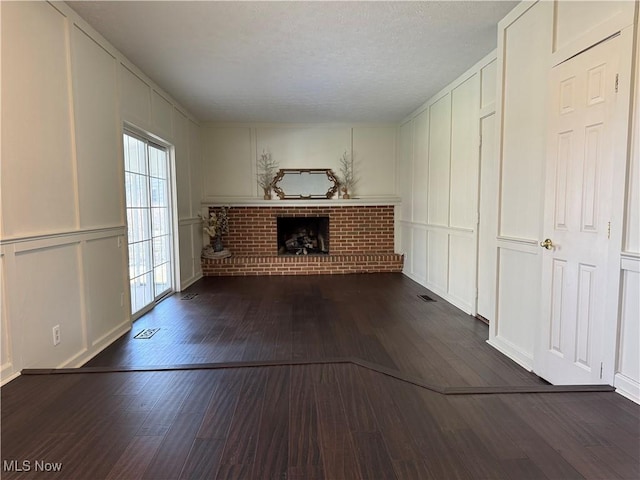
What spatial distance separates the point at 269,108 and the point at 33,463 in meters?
4.93

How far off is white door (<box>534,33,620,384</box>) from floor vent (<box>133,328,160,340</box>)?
3251mm

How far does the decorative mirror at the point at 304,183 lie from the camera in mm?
6566

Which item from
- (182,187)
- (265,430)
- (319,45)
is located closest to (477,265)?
(319,45)

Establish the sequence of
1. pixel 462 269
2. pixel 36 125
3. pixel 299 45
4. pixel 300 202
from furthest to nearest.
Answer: pixel 300 202 < pixel 462 269 < pixel 299 45 < pixel 36 125

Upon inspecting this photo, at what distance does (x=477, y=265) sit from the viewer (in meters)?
3.88

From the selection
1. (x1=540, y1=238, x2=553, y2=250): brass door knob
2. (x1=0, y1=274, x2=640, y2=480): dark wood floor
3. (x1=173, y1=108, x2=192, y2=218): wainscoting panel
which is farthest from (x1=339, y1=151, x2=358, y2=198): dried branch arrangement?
(x1=540, y1=238, x2=553, y2=250): brass door knob

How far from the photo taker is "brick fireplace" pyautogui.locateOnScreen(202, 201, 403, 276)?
6.44 metres

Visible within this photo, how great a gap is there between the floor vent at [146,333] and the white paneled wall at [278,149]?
3.31 meters

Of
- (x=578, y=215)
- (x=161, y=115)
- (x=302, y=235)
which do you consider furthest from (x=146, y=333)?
(x=302, y=235)

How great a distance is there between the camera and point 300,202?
653cm

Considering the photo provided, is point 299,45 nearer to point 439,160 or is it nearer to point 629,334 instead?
point 439,160

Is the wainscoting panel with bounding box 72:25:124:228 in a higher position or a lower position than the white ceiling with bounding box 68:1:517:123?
lower

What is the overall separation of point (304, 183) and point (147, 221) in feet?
9.90

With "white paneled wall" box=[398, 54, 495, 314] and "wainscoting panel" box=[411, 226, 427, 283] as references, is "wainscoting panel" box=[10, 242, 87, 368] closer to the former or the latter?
"white paneled wall" box=[398, 54, 495, 314]
